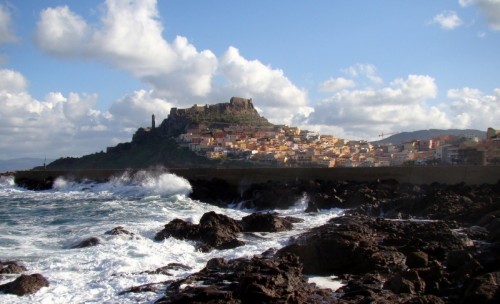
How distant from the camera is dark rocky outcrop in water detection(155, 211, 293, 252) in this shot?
42.3 feet

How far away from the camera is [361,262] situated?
9836mm

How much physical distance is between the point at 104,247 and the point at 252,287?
598 cm

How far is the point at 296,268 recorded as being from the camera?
9.00 metres

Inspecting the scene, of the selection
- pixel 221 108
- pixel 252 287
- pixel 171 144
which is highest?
pixel 221 108

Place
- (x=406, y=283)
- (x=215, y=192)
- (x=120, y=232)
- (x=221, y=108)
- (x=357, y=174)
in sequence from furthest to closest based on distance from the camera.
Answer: (x=221, y=108) < (x=215, y=192) < (x=357, y=174) < (x=120, y=232) < (x=406, y=283)

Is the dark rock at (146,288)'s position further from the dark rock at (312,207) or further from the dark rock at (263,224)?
the dark rock at (312,207)

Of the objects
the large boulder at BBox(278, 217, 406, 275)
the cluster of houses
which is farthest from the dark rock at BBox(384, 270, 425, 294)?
the cluster of houses

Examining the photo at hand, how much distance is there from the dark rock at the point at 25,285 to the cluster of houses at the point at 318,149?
128 ft

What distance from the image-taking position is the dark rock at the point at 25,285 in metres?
8.65

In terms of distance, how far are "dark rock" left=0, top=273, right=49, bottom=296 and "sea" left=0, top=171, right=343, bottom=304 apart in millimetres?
116

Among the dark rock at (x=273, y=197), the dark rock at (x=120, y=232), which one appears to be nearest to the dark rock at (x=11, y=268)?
the dark rock at (x=120, y=232)

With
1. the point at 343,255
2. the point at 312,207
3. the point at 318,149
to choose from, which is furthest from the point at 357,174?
the point at 318,149

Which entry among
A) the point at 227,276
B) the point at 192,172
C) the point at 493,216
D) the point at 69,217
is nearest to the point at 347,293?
the point at 227,276

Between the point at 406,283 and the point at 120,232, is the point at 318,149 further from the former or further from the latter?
the point at 406,283
